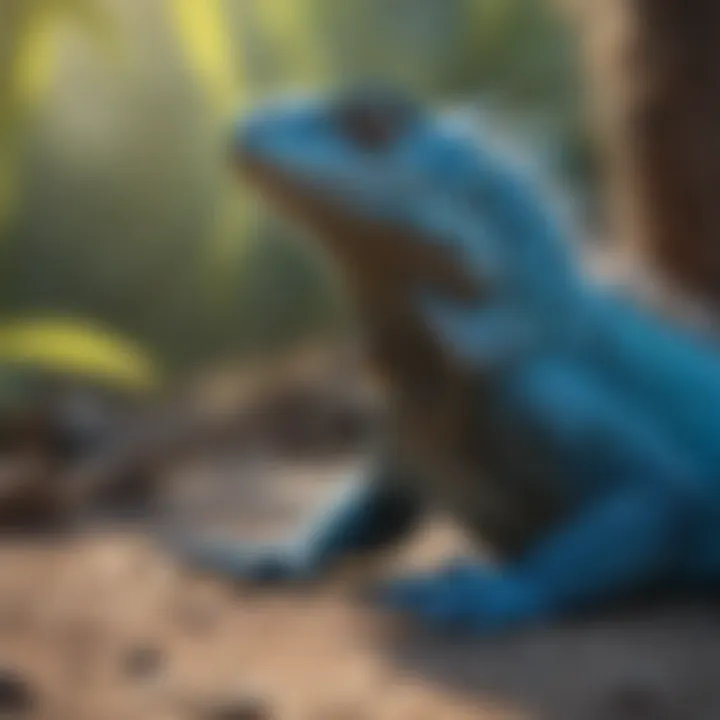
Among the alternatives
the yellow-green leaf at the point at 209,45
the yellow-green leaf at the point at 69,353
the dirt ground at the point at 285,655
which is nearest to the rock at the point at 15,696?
the dirt ground at the point at 285,655

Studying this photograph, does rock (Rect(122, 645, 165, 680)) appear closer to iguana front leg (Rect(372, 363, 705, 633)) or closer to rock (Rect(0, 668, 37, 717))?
rock (Rect(0, 668, 37, 717))

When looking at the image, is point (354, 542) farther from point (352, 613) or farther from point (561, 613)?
point (561, 613)

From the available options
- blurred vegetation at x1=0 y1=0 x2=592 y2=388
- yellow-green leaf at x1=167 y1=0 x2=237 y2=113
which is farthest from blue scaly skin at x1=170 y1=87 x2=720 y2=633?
blurred vegetation at x1=0 y1=0 x2=592 y2=388

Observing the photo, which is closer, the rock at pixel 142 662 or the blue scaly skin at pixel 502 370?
the rock at pixel 142 662

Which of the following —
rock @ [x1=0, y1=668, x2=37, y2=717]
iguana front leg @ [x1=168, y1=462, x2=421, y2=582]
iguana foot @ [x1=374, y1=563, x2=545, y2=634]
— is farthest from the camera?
iguana front leg @ [x1=168, y1=462, x2=421, y2=582]

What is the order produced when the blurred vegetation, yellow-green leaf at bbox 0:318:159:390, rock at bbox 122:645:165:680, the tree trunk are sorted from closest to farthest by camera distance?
rock at bbox 122:645:165:680
yellow-green leaf at bbox 0:318:159:390
the tree trunk
the blurred vegetation

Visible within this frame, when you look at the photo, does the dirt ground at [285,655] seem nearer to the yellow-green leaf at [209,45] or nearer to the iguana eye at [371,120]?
the iguana eye at [371,120]

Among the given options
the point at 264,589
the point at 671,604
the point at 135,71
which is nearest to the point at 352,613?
the point at 264,589
